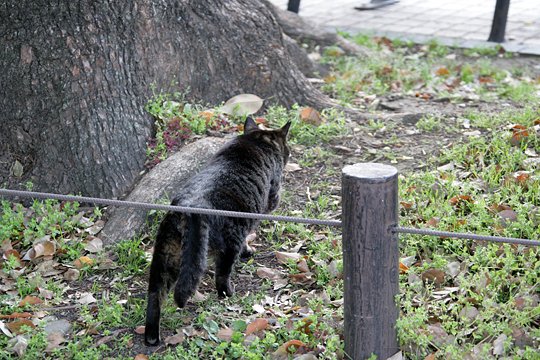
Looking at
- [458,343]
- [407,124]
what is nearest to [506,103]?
[407,124]

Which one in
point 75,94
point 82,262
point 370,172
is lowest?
point 82,262

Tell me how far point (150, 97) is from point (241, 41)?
39.7 inches

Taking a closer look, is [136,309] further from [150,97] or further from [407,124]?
[407,124]

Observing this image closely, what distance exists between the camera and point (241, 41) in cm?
640

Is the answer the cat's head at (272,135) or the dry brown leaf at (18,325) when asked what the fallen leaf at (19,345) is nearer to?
the dry brown leaf at (18,325)

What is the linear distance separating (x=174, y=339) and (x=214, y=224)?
24.4 inches

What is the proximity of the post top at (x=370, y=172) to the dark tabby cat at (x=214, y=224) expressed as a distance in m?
0.94

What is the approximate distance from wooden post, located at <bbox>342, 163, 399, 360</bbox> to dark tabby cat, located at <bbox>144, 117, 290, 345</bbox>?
2.79 ft

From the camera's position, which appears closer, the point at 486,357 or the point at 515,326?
the point at 486,357

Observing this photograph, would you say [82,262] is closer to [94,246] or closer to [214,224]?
[94,246]

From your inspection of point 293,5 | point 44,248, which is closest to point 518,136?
point 44,248

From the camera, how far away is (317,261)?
4750 millimetres

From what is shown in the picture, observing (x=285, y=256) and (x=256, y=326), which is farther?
(x=285, y=256)

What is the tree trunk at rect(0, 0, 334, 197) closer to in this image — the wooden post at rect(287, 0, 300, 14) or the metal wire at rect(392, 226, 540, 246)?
the metal wire at rect(392, 226, 540, 246)
